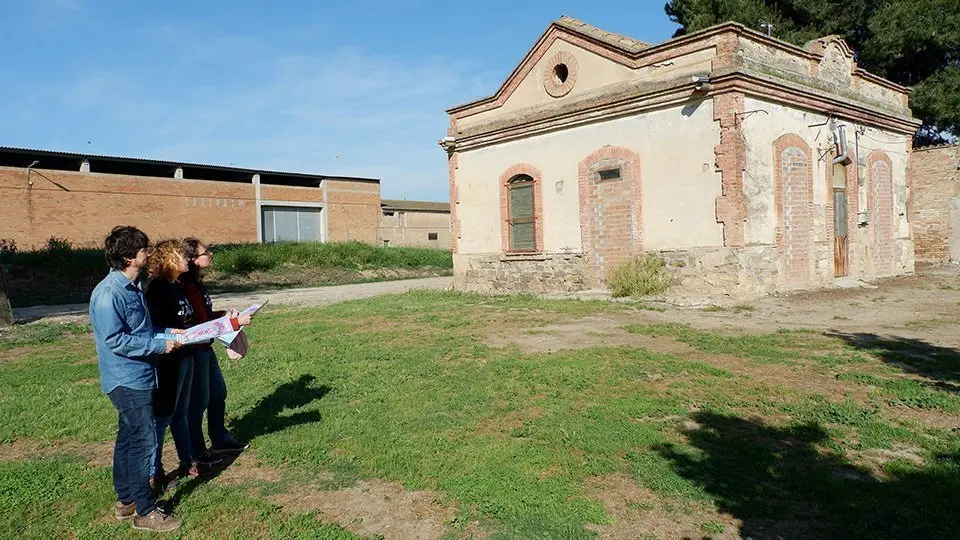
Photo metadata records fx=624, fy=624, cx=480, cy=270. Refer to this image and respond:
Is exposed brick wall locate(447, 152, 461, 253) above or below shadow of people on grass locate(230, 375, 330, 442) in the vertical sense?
above

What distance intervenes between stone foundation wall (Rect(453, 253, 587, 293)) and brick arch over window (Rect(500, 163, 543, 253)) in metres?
0.35

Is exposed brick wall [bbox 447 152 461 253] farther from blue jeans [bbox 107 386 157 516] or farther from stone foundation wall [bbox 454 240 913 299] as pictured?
blue jeans [bbox 107 386 157 516]

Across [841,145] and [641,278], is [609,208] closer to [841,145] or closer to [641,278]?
[641,278]

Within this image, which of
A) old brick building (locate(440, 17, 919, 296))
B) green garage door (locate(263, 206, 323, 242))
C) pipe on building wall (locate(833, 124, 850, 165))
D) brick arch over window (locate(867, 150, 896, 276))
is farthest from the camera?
green garage door (locate(263, 206, 323, 242))

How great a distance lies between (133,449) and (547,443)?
2626 mm

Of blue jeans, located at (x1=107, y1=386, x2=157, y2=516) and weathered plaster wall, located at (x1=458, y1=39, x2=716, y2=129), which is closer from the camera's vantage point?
blue jeans, located at (x1=107, y1=386, x2=157, y2=516)

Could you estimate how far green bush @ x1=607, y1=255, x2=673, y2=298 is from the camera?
12438mm

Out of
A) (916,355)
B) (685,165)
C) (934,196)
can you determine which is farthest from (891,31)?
(916,355)

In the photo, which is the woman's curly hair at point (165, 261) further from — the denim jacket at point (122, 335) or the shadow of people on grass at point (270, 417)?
the shadow of people on grass at point (270, 417)

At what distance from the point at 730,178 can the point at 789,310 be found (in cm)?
261

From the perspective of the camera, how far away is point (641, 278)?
1259cm

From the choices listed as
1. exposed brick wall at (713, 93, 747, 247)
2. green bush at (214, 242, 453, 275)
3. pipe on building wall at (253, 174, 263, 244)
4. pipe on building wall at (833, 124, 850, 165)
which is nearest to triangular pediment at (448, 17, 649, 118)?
exposed brick wall at (713, 93, 747, 247)

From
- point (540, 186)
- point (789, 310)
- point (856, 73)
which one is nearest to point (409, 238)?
point (540, 186)

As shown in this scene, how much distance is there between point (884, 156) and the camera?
625 inches
